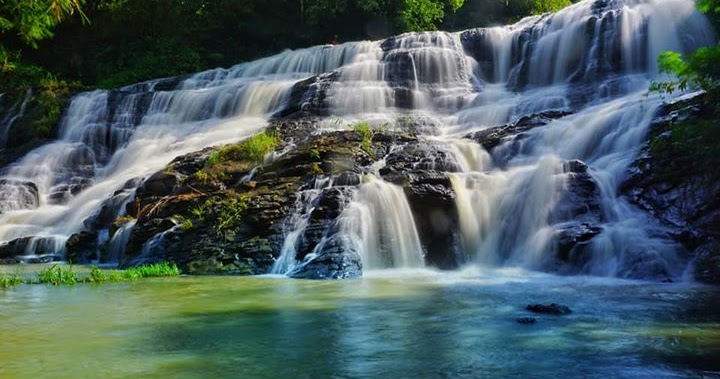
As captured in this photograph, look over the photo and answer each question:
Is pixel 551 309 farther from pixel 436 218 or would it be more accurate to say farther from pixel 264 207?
pixel 264 207

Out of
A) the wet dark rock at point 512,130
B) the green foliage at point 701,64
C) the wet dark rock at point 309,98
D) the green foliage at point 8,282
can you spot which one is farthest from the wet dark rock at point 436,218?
the wet dark rock at point 309,98

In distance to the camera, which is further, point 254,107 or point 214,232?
point 254,107

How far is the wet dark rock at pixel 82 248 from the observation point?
43.8ft

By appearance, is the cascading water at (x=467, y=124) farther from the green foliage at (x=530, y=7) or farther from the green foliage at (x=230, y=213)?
the green foliage at (x=530, y=7)

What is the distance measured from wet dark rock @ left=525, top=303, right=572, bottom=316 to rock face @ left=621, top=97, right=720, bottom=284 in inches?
132

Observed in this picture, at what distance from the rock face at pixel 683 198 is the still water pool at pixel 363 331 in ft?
3.76

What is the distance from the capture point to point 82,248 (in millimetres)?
13539

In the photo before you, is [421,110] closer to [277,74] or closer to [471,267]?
[277,74]

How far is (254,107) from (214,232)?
10260 millimetres

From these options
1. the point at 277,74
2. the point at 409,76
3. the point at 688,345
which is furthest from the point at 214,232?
the point at 277,74

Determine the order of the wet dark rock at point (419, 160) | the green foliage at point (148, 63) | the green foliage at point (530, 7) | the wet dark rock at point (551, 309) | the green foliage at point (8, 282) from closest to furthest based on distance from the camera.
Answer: the wet dark rock at point (551, 309) < the green foliage at point (8, 282) < the wet dark rock at point (419, 160) < the green foliage at point (148, 63) < the green foliage at point (530, 7)

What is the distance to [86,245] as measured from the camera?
1360 cm

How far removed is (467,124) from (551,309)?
11754 mm

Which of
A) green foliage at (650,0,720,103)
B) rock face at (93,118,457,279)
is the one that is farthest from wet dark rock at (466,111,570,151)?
green foliage at (650,0,720,103)
